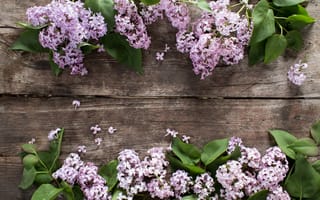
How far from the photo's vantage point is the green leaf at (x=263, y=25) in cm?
138

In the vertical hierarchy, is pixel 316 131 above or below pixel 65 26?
below

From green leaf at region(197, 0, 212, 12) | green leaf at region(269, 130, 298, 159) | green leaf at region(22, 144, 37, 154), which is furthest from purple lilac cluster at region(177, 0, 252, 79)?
green leaf at region(22, 144, 37, 154)

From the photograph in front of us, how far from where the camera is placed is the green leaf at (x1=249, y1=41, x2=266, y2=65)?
143cm

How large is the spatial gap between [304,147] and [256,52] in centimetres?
29

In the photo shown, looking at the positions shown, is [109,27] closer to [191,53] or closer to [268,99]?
[191,53]

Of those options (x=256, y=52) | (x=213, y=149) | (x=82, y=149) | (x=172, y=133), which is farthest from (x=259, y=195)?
(x=82, y=149)

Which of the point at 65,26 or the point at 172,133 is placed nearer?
the point at 65,26

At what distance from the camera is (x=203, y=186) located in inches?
55.1

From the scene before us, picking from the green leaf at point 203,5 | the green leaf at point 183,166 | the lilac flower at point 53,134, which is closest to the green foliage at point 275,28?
the green leaf at point 203,5

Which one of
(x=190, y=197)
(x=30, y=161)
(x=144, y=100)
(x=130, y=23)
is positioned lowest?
(x=190, y=197)

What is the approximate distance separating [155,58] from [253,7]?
1.00 ft

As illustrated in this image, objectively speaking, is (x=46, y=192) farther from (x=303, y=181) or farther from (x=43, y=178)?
(x=303, y=181)

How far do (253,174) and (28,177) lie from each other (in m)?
0.61

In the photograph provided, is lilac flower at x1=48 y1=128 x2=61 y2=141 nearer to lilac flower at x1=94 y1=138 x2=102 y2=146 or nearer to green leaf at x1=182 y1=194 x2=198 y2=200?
lilac flower at x1=94 y1=138 x2=102 y2=146
